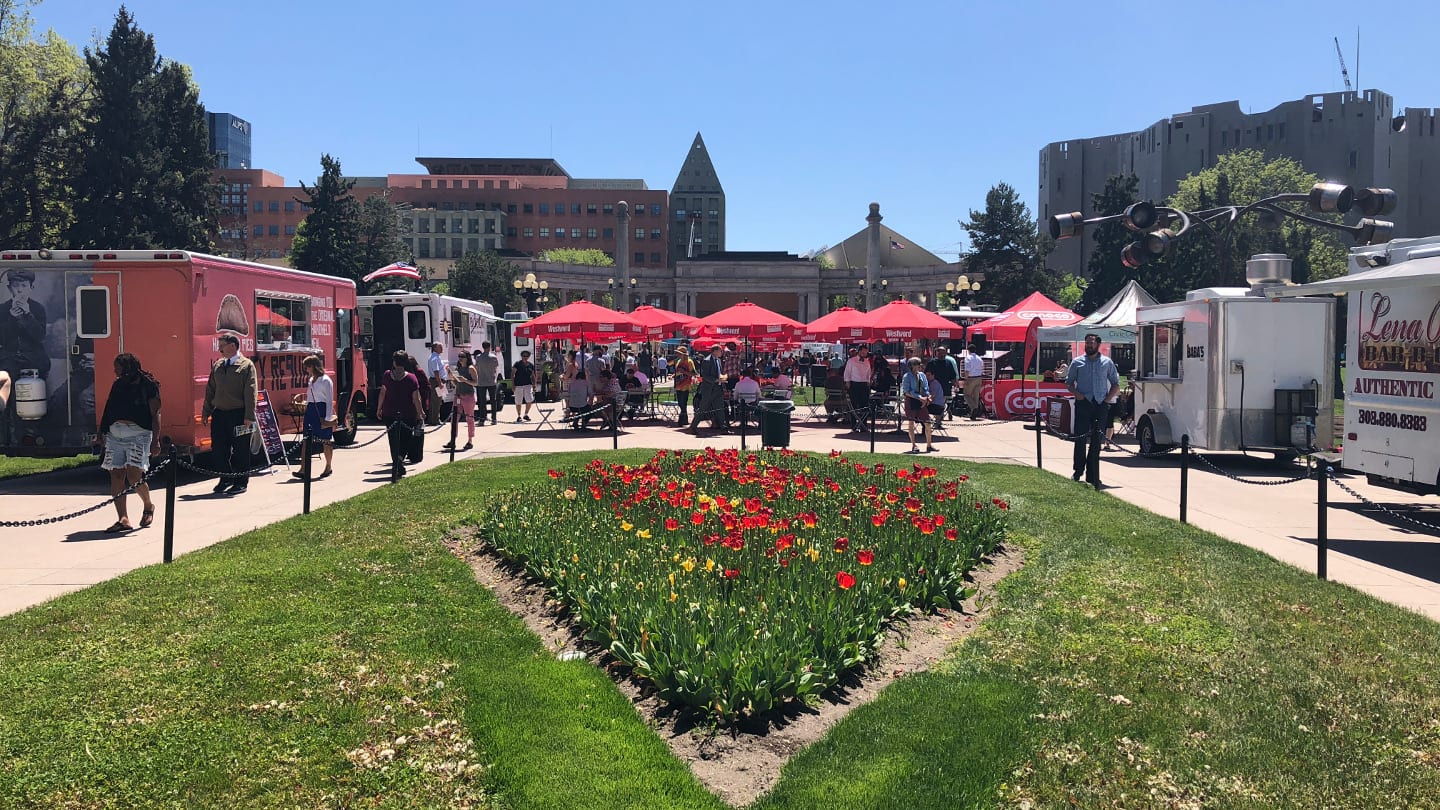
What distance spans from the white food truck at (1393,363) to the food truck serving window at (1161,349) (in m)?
4.93

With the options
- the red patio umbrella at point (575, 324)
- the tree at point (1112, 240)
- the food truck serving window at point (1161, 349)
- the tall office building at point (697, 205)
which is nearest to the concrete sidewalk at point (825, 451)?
the food truck serving window at point (1161, 349)

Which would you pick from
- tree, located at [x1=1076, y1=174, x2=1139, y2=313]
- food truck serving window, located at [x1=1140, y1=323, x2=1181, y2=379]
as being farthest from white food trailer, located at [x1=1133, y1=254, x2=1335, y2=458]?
tree, located at [x1=1076, y1=174, x2=1139, y2=313]

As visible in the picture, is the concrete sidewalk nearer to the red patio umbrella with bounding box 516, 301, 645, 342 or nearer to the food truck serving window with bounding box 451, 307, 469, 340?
→ the red patio umbrella with bounding box 516, 301, 645, 342

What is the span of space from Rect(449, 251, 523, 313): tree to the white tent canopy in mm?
65859

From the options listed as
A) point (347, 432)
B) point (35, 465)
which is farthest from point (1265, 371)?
point (35, 465)

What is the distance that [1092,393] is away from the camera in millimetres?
14312

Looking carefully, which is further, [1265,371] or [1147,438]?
[1147,438]

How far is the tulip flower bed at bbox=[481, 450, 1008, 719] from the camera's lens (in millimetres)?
5551

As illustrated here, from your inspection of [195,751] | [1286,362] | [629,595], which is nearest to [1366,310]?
[1286,362]

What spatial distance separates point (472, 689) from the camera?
5664 mm

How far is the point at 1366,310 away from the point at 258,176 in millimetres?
152254

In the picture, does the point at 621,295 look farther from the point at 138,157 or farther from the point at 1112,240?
the point at 138,157

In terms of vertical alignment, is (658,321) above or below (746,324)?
above

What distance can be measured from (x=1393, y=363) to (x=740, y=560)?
8425 mm
